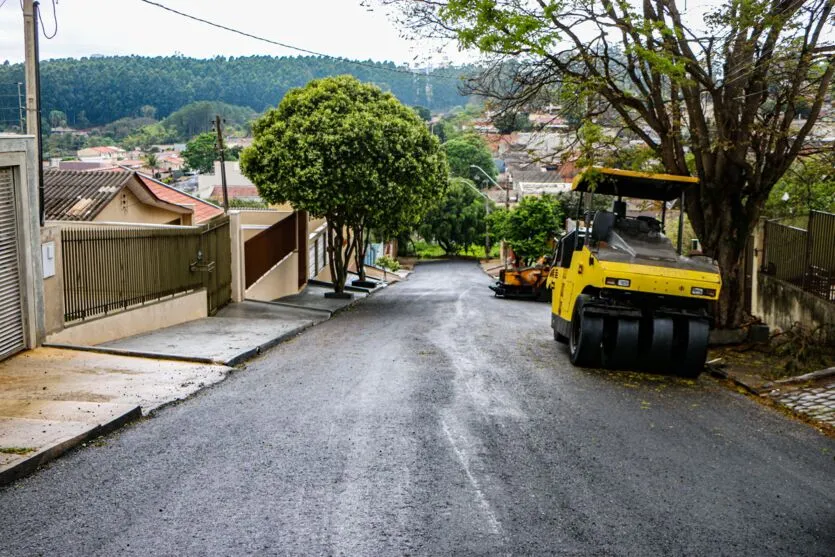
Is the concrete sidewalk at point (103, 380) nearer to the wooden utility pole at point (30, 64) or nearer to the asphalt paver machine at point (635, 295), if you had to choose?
the wooden utility pole at point (30, 64)

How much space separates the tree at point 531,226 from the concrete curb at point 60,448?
42980 millimetres

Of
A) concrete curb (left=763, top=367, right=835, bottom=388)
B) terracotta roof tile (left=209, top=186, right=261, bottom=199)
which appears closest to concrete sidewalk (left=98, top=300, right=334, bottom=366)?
concrete curb (left=763, top=367, right=835, bottom=388)

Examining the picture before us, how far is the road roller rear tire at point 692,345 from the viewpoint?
12.9 meters

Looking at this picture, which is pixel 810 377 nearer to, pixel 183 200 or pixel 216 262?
pixel 216 262

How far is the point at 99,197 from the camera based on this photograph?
25672 millimetres

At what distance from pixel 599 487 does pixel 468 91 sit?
10858 mm

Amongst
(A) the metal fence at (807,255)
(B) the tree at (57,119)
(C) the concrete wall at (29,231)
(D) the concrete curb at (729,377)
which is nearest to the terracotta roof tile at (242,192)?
(B) the tree at (57,119)

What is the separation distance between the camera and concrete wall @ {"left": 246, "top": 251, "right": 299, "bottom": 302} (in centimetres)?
2652

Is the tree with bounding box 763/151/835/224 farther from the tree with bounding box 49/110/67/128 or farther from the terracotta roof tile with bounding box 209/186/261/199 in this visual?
the tree with bounding box 49/110/67/128

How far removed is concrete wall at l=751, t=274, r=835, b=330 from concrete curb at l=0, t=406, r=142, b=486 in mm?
11403

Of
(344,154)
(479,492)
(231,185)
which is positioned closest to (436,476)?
(479,492)

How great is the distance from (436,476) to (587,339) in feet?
21.7

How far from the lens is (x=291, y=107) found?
2775 cm

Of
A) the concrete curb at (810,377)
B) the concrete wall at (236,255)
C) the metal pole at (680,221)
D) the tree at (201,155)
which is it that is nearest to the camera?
the concrete curb at (810,377)
